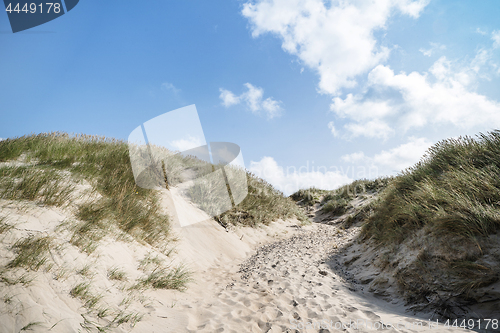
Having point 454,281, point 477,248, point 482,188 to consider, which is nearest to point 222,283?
point 454,281

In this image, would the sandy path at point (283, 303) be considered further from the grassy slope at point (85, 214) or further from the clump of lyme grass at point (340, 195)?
the clump of lyme grass at point (340, 195)

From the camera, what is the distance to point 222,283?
4832 millimetres

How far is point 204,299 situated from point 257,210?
6428mm

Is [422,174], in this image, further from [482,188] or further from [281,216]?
[281,216]

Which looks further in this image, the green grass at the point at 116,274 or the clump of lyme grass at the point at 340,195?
the clump of lyme grass at the point at 340,195

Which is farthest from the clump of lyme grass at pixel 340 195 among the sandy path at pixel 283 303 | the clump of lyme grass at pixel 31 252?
the clump of lyme grass at pixel 31 252

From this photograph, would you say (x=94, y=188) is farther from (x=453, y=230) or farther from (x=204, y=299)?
(x=453, y=230)

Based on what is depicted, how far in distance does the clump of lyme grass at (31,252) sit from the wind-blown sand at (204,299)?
0.11 meters

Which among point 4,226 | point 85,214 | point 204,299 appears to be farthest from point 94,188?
point 204,299


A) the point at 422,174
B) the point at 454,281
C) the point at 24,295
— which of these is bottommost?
the point at 24,295

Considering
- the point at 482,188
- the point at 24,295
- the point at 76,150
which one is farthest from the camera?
the point at 76,150

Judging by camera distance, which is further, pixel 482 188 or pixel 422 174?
pixel 422 174

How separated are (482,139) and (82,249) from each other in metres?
9.10

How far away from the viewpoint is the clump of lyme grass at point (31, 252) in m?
2.72
